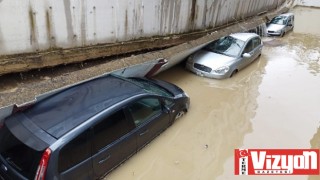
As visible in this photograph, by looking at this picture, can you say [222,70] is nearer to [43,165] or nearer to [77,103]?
[77,103]

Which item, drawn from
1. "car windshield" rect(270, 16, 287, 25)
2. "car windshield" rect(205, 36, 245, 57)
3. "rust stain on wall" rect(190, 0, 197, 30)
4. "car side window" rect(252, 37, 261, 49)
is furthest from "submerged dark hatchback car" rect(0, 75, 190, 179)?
"car windshield" rect(270, 16, 287, 25)

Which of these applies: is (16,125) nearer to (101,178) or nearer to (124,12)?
(101,178)

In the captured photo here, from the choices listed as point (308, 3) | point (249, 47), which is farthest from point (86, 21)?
point (308, 3)

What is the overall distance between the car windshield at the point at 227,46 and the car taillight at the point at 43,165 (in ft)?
24.9

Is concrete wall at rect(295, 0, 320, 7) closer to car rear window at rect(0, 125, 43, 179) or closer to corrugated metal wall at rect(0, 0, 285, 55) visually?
corrugated metal wall at rect(0, 0, 285, 55)

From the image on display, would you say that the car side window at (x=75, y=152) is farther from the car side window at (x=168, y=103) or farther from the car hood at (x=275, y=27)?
the car hood at (x=275, y=27)

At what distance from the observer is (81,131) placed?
3.96m

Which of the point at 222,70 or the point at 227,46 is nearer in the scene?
the point at 222,70

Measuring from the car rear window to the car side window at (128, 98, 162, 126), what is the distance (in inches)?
67.3

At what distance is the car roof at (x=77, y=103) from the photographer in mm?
4004

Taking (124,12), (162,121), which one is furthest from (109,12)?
(162,121)

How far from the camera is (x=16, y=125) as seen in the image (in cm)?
401

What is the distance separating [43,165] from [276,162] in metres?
4.35

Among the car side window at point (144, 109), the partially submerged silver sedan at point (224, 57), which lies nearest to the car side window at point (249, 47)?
the partially submerged silver sedan at point (224, 57)
